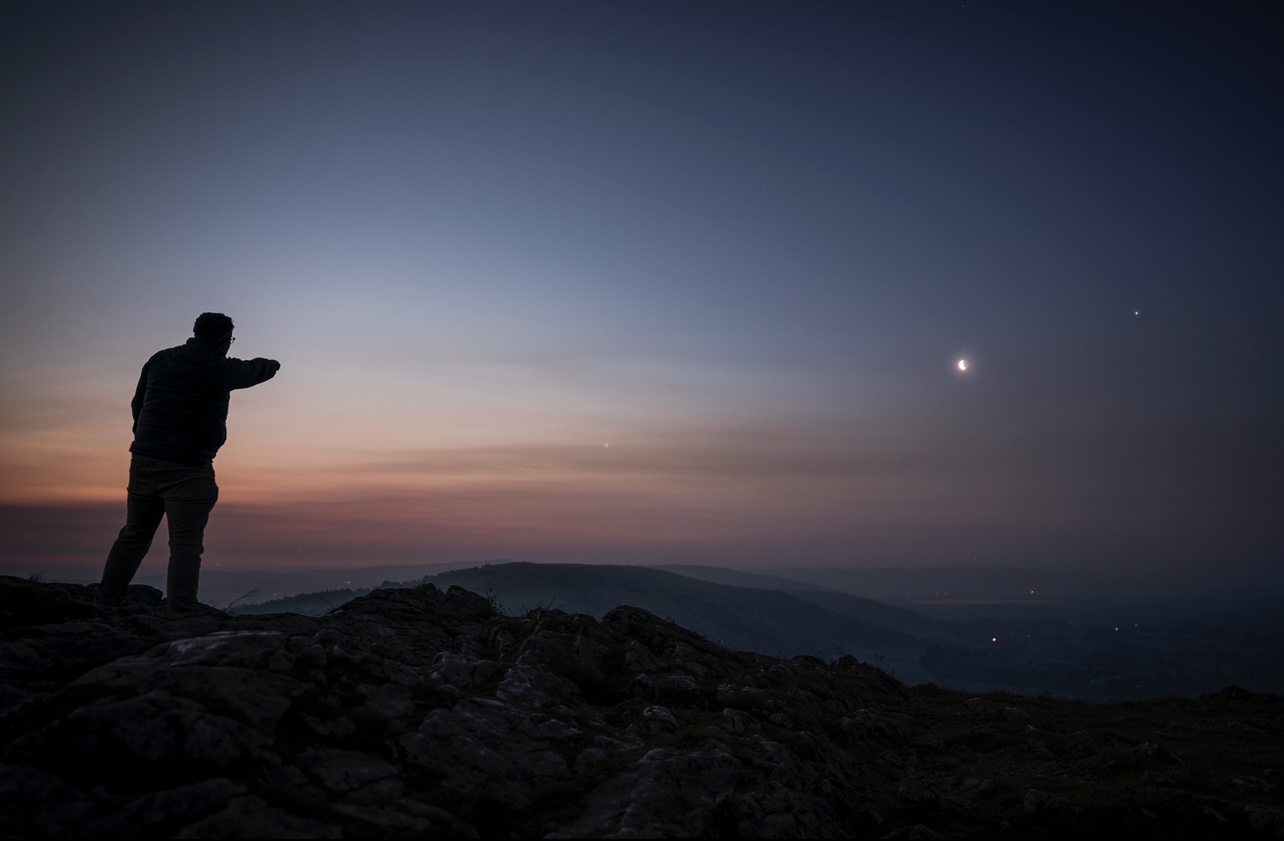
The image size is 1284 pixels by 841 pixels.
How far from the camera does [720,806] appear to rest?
Result: 26.1 feet

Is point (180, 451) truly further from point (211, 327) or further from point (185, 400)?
point (211, 327)

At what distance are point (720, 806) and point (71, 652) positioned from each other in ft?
29.4

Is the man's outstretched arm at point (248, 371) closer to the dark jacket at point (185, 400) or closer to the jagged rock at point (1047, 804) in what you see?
the dark jacket at point (185, 400)

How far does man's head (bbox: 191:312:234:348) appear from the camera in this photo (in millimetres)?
11977

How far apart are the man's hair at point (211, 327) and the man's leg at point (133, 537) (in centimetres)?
248

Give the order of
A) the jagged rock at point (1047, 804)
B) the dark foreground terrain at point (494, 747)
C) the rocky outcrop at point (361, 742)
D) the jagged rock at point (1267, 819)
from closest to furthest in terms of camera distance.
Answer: the rocky outcrop at point (361, 742)
the dark foreground terrain at point (494, 747)
the jagged rock at point (1267, 819)
the jagged rock at point (1047, 804)

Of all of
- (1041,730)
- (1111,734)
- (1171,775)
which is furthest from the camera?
(1111,734)

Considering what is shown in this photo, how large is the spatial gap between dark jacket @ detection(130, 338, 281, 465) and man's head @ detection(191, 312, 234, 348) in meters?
0.13

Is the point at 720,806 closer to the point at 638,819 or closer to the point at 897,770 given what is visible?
the point at 638,819

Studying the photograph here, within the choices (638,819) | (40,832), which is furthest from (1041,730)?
(40,832)

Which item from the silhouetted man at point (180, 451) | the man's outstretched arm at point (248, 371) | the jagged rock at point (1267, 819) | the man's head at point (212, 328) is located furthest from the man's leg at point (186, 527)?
the jagged rock at point (1267, 819)

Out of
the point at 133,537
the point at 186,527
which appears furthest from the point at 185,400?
the point at 133,537

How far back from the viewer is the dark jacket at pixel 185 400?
11594 millimetres

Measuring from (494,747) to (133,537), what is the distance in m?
8.28
